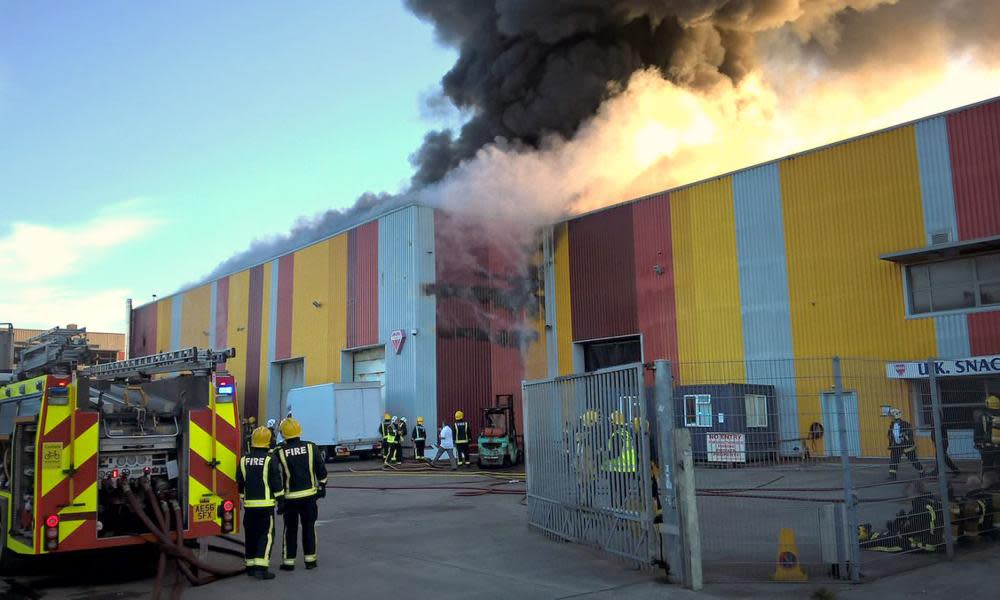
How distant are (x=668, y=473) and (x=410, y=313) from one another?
67.3ft

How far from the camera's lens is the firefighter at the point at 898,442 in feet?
23.8

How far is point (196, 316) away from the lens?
41.4 meters

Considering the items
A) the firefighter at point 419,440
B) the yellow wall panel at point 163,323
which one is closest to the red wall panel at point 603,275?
the firefighter at point 419,440

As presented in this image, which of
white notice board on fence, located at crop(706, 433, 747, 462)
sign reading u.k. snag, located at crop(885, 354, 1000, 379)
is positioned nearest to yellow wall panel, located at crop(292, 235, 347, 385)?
sign reading u.k. snag, located at crop(885, 354, 1000, 379)

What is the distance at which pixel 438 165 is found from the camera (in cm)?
3170

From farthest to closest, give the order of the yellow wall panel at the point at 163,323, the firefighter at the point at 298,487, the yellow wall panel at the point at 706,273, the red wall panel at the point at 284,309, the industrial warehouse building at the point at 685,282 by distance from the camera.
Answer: the yellow wall panel at the point at 163,323 < the red wall panel at the point at 284,309 < the yellow wall panel at the point at 706,273 < the industrial warehouse building at the point at 685,282 < the firefighter at the point at 298,487

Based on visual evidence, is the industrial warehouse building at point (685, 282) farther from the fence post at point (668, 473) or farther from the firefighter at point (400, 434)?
the fence post at point (668, 473)

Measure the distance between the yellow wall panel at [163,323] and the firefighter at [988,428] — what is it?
4328 centimetres

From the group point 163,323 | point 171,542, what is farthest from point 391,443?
point 163,323

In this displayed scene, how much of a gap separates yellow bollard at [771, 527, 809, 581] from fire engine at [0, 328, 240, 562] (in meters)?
5.24

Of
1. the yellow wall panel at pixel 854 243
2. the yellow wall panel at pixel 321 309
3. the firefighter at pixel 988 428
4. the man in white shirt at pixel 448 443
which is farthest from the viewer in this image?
the yellow wall panel at pixel 321 309

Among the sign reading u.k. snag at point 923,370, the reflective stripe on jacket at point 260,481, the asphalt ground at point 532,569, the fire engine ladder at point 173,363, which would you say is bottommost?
the asphalt ground at point 532,569

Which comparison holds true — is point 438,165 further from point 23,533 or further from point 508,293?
point 23,533

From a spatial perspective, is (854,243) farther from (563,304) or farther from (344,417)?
(344,417)
